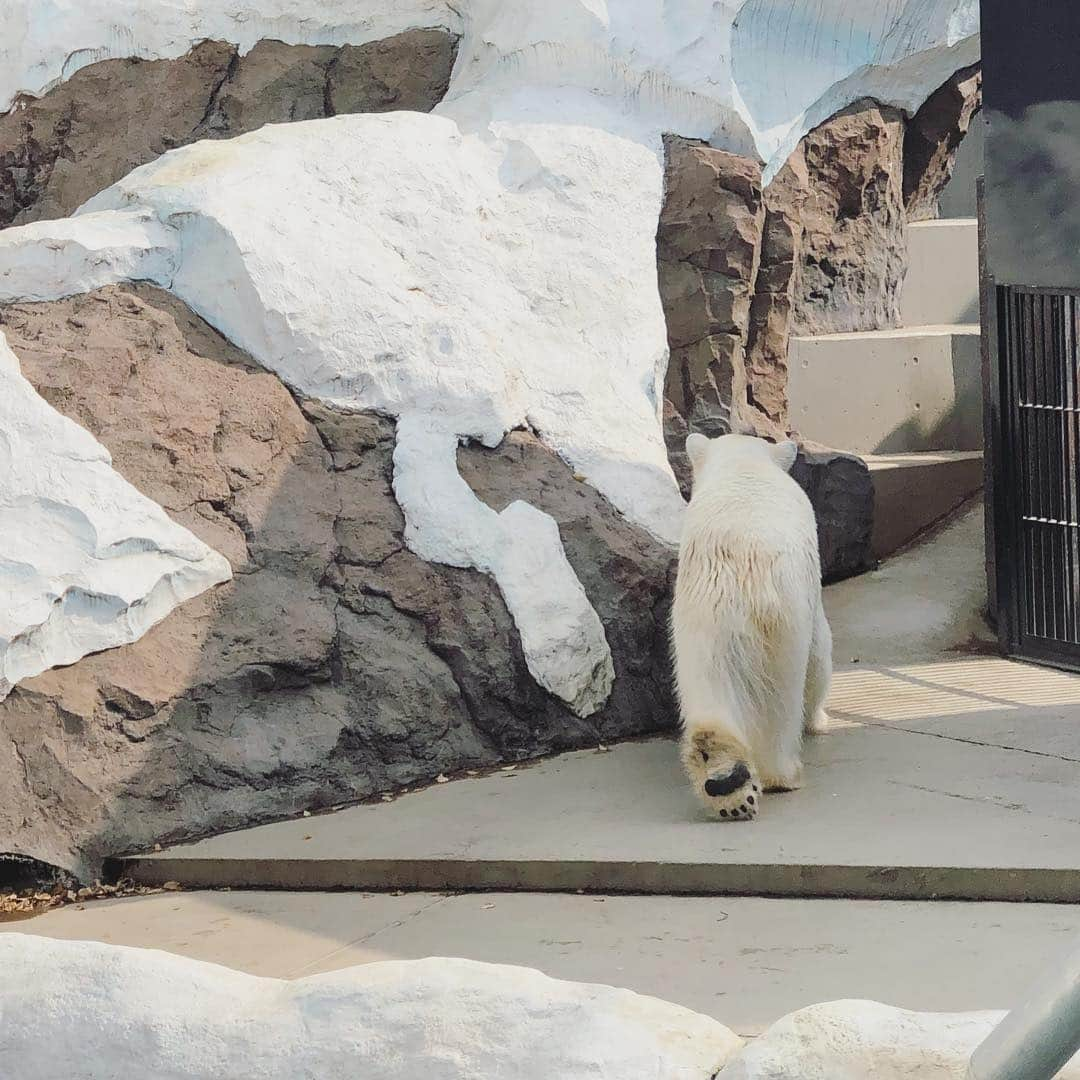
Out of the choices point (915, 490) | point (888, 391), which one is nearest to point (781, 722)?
point (915, 490)

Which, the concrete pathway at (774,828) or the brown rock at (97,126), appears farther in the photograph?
the brown rock at (97,126)

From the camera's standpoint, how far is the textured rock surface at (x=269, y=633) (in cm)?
475

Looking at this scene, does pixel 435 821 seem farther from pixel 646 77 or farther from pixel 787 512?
pixel 646 77

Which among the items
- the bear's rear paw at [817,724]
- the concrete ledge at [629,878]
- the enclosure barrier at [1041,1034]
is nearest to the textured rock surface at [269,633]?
the concrete ledge at [629,878]

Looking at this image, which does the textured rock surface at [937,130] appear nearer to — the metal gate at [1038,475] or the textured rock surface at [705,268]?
the textured rock surface at [705,268]

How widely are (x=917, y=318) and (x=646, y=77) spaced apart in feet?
9.79

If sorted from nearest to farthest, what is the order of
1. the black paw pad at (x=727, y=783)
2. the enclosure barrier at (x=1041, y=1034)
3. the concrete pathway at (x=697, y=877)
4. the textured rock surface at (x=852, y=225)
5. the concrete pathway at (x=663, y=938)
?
the enclosure barrier at (x=1041, y=1034) < the concrete pathway at (x=663, y=938) < the concrete pathway at (x=697, y=877) < the black paw pad at (x=727, y=783) < the textured rock surface at (x=852, y=225)

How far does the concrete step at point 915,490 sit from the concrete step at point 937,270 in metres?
1.34

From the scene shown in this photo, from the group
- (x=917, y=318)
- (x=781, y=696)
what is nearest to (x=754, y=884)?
(x=781, y=696)

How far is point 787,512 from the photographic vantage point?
5.20 m

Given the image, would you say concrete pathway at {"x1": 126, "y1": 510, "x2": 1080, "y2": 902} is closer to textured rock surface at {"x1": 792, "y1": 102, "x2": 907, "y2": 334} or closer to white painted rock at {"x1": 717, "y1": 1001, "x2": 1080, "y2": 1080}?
white painted rock at {"x1": 717, "y1": 1001, "x2": 1080, "y2": 1080}

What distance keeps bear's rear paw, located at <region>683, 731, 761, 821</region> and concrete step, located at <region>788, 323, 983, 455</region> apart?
4.03 metres

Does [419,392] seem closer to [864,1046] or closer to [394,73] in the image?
[394,73]

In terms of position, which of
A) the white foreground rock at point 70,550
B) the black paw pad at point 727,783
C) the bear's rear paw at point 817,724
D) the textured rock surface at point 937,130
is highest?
the textured rock surface at point 937,130
